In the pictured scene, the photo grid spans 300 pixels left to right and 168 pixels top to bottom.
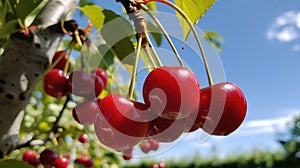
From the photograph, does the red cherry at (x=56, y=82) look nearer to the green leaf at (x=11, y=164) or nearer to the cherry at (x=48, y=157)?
the cherry at (x=48, y=157)

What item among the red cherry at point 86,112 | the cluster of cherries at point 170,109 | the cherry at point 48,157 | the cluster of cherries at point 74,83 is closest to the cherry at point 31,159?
the cherry at point 48,157

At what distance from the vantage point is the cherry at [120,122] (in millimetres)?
671

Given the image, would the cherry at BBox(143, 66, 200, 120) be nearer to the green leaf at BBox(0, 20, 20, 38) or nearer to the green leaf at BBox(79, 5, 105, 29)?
the green leaf at BBox(79, 5, 105, 29)

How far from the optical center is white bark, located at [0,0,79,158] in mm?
1167

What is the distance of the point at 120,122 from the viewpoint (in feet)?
2.22

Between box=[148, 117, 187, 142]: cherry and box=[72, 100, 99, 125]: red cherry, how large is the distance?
0.42 m

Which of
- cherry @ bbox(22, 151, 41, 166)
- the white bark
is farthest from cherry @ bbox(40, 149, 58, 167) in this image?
the white bark

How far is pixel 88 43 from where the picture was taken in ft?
4.79

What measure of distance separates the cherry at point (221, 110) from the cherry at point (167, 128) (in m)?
0.03

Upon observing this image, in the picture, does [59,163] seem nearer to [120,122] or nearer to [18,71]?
[18,71]

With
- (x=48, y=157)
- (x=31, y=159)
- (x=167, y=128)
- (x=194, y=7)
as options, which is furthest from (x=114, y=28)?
(x=31, y=159)

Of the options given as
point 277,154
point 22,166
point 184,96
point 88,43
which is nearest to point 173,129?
point 184,96

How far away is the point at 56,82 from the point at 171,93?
768 millimetres

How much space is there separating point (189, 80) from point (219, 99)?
64 millimetres
